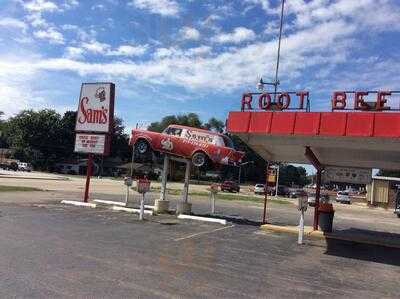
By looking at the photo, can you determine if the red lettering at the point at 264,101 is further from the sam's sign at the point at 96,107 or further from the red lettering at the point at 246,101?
the sam's sign at the point at 96,107

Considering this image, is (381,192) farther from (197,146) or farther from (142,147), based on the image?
(197,146)

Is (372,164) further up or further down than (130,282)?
further up

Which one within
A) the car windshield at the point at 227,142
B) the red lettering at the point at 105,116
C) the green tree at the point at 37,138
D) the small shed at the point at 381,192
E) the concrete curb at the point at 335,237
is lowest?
the concrete curb at the point at 335,237

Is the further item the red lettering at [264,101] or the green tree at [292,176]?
the green tree at [292,176]

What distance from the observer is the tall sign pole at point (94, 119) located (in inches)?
954

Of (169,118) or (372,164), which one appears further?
(169,118)

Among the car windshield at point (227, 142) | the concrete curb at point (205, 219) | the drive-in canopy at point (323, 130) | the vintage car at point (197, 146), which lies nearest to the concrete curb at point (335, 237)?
the concrete curb at point (205, 219)

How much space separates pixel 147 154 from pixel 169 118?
352 ft

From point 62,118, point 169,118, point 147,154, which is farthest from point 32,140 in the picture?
point 147,154

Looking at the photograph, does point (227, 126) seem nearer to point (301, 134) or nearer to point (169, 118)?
point (301, 134)

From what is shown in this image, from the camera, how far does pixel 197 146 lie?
23219mm

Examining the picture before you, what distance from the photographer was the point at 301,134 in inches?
596

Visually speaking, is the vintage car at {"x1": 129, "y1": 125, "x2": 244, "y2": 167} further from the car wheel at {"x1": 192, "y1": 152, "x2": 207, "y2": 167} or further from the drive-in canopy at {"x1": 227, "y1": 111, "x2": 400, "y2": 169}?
the drive-in canopy at {"x1": 227, "y1": 111, "x2": 400, "y2": 169}

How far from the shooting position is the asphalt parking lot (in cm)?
871
